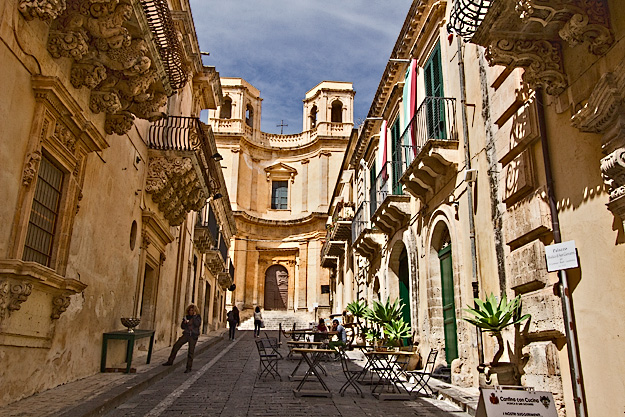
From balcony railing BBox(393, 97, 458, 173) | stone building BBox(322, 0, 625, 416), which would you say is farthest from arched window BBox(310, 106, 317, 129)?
balcony railing BBox(393, 97, 458, 173)

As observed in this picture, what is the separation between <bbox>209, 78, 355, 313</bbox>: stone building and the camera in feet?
118

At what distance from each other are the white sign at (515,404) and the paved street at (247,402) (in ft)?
7.02

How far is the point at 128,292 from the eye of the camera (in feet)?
35.7

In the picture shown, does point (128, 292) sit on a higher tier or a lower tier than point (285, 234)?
lower

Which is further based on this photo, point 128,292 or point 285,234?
point 285,234

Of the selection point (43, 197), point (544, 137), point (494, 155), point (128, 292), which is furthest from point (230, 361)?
point (544, 137)

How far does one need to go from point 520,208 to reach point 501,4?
2635 millimetres

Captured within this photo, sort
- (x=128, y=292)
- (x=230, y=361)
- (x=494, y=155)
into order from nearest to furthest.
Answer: (x=494, y=155), (x=128, y=292), (x=230, y=361)

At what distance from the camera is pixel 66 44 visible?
22.3 ft

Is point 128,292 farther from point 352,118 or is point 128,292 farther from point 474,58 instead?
point 352,118

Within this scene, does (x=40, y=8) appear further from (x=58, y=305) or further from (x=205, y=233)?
(x=205, y=233)

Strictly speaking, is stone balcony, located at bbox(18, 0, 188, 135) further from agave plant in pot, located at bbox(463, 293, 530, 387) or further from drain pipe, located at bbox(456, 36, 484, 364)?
agave plant in pot, located at bbox(463, 293, 530, 387)

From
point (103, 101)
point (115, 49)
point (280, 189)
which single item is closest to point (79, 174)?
point (103, 101)

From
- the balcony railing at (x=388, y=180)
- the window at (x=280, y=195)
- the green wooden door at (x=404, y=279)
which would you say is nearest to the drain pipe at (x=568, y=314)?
the balcony railing at (x=388, y=180)
